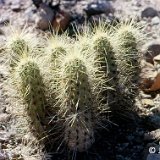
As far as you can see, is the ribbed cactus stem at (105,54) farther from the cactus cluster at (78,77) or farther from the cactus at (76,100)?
the cactus at (76,100)

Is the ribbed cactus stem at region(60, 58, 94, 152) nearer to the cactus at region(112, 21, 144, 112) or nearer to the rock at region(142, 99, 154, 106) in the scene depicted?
the cactus at region(112, 21, 144, 112)

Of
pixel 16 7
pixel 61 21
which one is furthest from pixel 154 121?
pixel 16 7

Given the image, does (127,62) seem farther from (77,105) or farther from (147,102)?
(77,105)

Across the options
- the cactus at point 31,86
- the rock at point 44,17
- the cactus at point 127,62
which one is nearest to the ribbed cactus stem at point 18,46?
the cactus at point 31,86

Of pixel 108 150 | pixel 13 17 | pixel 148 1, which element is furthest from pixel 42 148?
pixel 148 1

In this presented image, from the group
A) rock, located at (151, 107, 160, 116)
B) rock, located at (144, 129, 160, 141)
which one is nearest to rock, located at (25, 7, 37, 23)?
rock, located at (151, 107, 160, 116)

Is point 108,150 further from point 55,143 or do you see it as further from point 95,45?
point 95,45
